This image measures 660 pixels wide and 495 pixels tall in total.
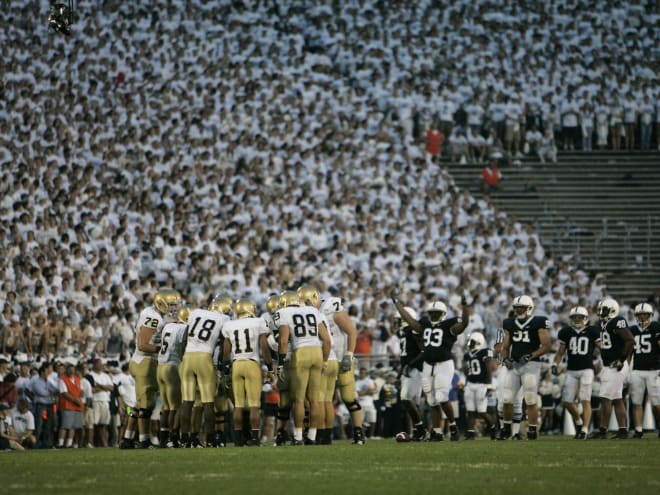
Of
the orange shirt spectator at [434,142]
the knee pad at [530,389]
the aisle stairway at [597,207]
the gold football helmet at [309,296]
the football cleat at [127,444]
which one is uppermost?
the orange shirt spectator at [434,142]

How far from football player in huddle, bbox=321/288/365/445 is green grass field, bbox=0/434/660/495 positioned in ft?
4.85

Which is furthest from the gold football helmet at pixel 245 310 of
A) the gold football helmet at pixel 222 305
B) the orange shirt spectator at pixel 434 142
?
the orange shirt spectator at pixel 434 142

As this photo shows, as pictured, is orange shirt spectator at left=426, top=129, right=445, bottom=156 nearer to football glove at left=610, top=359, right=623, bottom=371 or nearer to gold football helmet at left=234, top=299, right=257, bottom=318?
football glove at left=610, top=359, right=623, bottom=371

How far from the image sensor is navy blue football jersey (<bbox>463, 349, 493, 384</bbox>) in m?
19.3

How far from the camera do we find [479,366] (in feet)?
63.6

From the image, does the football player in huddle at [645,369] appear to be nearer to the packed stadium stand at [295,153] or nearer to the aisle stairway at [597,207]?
the packed stadium stand at [295,153]

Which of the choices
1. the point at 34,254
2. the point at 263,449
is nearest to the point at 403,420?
the point at 34,254

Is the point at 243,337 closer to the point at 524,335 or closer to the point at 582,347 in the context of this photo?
the point at 524,335

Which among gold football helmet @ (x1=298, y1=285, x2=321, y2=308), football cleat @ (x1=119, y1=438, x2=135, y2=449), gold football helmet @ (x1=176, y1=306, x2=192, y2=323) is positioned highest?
gold football helmet @ (x1=298, y1=285, x2=321, y2=308)

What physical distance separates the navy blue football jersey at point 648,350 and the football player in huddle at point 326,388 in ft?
14.1

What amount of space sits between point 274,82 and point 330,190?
4519mm

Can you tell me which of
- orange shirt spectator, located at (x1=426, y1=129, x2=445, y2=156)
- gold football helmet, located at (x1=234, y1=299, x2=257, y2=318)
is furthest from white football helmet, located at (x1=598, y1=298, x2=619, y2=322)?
orange shirt spectator, located at (x1=426, y1=129, x2=445, y2=156)

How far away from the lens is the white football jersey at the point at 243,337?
611 inches

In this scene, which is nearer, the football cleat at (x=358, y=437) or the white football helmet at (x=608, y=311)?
the football cleat at (x=358, y=437)
